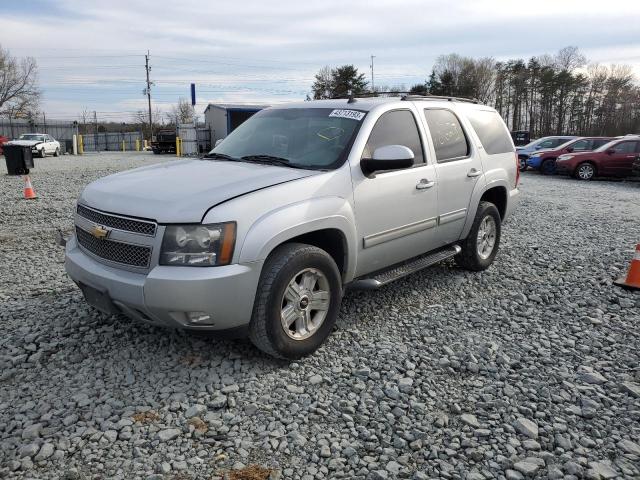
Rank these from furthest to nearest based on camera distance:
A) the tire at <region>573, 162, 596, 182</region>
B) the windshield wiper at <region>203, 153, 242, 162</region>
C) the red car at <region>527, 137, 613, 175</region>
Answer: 1. the red car at <region>527, 137, 613, 175</region>
2. the tire at <region>573, 162, 596, 182</region>
3. the windshield wiper at <region>203, 153, 242, 162</region>

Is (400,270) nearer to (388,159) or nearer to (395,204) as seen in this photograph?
(395,204)

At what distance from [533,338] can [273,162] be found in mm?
2491

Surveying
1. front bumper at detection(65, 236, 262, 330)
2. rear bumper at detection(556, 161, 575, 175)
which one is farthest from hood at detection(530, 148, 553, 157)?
front bumper at detection(65, 236, 262, 330)

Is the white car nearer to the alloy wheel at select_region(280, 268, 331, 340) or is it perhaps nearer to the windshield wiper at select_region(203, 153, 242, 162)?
the windshield wiper at select_region(203, 153, 242, 162)

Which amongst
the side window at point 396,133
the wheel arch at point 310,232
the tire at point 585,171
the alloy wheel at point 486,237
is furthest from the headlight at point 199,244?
the tire at point 585,171

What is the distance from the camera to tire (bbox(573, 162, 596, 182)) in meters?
18.1

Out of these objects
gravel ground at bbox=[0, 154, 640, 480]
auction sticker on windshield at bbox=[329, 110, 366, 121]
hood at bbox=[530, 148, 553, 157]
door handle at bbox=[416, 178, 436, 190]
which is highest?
auction sticker on windshield at bbox=[329, 110, 366, 121]

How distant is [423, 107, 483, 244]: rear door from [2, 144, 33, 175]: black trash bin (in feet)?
52.1

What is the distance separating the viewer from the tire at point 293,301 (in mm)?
3295

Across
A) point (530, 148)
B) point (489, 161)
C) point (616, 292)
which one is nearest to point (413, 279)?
point (489, 161)

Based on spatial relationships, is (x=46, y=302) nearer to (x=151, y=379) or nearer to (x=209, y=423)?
(x=151, y=379)

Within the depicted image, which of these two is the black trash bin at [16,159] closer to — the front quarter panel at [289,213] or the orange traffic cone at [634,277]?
the front quarter panel at [289,213]

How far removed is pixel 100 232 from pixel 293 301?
1.36m

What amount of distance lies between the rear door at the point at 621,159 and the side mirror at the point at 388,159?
16843 mm
